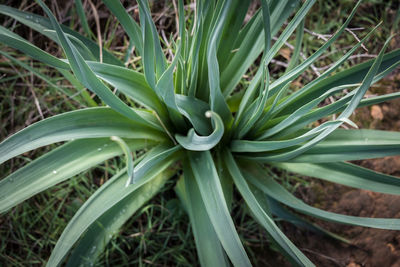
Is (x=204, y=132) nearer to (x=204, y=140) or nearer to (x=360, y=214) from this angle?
(x=204, y=140)

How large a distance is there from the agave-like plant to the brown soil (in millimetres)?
352

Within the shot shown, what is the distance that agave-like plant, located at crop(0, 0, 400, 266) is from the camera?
2.40 ft

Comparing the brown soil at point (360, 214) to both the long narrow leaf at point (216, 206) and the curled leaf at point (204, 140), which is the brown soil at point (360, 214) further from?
the curled leaf at point (204, 140)

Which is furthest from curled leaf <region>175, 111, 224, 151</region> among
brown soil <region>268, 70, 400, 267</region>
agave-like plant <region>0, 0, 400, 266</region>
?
brown soil <region>268, 70, 400, 267</region>

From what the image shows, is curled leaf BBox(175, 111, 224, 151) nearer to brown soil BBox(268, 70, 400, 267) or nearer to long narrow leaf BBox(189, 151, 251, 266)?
long narrow leaf BBox(189, 151, 251, 266)

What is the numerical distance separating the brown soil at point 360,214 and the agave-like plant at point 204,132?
0.35 m

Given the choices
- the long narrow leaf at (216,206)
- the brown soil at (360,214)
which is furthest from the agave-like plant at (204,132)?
the brown soil at (360,214)

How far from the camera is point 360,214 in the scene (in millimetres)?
1198

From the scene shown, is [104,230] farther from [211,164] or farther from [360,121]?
[360,121]

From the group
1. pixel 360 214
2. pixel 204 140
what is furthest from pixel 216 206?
pixel 360 214

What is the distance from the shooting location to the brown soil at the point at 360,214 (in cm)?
115

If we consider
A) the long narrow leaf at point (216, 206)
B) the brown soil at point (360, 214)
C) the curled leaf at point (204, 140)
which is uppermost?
the curled leaf at point (204, 140)

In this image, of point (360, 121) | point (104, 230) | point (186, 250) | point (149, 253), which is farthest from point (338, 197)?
point (104, 230)

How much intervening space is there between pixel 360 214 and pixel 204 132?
0.71m
